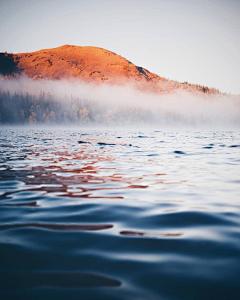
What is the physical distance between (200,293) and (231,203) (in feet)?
10.0

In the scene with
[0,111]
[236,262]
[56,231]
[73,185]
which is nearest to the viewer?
[236,262]

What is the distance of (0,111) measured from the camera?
160375 mm

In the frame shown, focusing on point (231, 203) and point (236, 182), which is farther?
point (236, 182)

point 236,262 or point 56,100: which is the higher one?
point 56,100

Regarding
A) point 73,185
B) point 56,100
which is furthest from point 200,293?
point 56,100

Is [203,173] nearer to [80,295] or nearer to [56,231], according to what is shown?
[56,231]

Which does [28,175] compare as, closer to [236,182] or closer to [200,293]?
[236,182]

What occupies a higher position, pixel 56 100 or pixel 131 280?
pixel 56 100

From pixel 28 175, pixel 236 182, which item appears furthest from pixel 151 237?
pixel 28 175

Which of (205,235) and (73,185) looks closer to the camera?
(205,235)

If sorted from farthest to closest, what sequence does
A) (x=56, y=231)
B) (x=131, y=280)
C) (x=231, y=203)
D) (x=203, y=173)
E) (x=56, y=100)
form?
(x=56, y=100)
(x=203, y=173)
(x=231, y=203)
(x=56, y=231)
(x=131, y=280)

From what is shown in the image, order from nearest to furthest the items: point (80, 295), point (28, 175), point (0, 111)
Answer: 1. point (80, 295)
2. point (28, 175)
3. point (0, 111)

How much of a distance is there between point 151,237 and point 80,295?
1306 mm

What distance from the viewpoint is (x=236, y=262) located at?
2.38m
